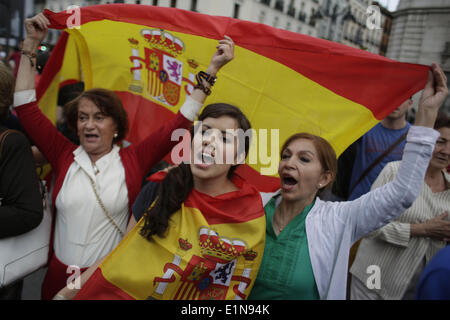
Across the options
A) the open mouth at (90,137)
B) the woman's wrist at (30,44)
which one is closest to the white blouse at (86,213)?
the open mouth at (90,137)

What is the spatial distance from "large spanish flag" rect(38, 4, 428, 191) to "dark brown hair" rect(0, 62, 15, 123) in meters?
0.57

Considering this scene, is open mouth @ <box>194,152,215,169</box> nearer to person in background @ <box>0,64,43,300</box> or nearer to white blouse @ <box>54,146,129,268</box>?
white blouse @ <box>54,146,129,268</box>

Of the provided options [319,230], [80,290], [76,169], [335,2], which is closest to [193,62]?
[76,169]

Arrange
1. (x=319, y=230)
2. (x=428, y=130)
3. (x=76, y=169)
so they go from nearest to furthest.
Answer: (x=428, y=130) → (x=319, y=230) → (x=76, y=169)

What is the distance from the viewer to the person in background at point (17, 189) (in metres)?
1.59

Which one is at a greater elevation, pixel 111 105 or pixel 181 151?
pixel 111 105

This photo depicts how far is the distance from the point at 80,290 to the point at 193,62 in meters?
1.59

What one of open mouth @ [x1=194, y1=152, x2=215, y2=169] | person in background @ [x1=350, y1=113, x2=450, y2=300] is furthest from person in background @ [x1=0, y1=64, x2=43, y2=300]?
person in background @ [x1=350, y1=113, x2=450, y2=300]

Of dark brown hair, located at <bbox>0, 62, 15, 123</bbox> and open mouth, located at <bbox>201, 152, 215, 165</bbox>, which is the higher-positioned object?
dark brown hair, located at <bbox>0, 62, 15, 123</bbox>

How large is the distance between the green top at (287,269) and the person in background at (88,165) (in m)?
0.82

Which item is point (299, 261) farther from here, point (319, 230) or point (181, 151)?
point (181, 151)

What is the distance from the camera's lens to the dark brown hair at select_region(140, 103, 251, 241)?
1531mm

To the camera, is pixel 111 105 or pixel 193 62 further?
pixel 193 62
